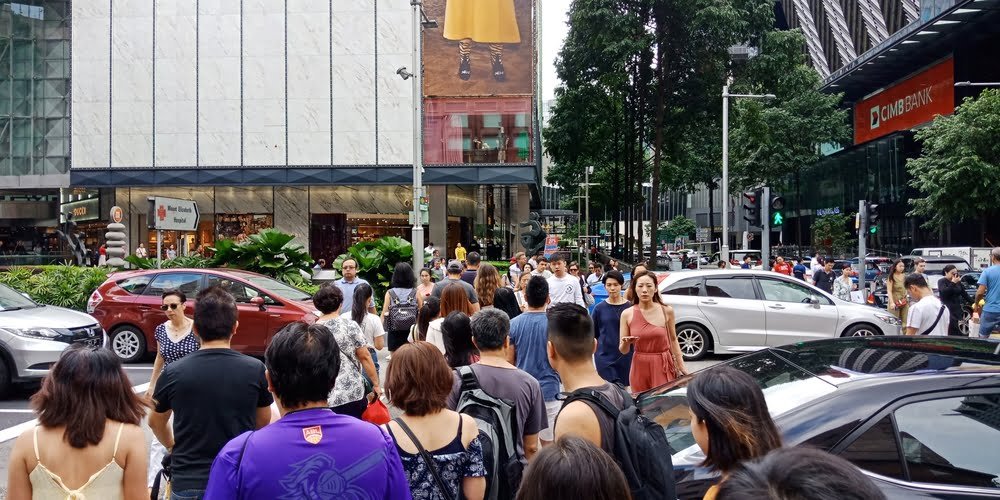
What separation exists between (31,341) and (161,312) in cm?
300

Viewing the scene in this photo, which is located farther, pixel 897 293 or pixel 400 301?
pixel 897 293

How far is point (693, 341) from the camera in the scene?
1334 cm

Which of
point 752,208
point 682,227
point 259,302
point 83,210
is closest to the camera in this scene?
point 259,302

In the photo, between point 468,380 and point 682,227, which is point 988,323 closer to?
point 468,380

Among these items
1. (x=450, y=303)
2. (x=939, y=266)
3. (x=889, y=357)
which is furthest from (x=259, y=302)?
(x=939, y=266)

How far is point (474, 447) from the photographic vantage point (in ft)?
11.1

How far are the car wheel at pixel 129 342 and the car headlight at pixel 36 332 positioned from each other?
2982 millimetres

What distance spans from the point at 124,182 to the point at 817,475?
37071mm

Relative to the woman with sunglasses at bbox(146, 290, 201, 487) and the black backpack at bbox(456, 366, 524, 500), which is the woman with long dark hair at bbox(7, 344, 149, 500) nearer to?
the black backpack at bbox(456, 366, 524, 500)

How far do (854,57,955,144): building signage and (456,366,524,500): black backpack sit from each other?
124ft

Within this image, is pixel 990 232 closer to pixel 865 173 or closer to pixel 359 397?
pixel 865 173

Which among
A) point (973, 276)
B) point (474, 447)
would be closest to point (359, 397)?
point (474, 447)

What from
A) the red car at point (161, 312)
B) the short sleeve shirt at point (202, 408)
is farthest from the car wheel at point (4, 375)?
the short sleeve shirt at point (202, 408)

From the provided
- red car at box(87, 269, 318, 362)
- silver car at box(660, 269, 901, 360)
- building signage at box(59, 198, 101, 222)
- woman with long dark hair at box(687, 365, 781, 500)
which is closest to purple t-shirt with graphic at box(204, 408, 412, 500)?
woman with long dark hair at box(687, 365, 781, 500)
